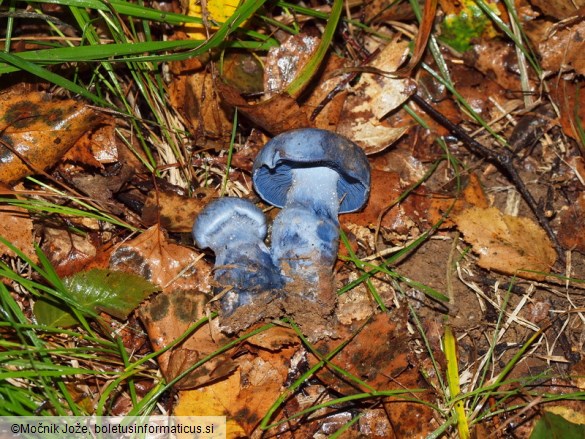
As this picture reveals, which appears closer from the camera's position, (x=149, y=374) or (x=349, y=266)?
(x=149, y=374)

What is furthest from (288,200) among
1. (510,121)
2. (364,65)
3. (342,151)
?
(510,121)

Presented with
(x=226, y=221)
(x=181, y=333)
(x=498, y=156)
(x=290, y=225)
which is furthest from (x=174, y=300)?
(x=498, y=156)

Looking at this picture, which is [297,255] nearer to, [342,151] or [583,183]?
[342,151]

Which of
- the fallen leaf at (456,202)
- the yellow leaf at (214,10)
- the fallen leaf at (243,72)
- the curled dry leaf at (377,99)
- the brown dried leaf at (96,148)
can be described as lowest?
the fallen leaf at (456,202)

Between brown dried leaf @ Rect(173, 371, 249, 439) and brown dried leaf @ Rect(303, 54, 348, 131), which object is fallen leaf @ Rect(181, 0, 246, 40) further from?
brown dried leaf @ Rect(173, 371, 249, 439)

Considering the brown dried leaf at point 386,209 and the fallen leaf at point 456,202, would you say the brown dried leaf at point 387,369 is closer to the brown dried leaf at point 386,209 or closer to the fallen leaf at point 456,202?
the brown dried leaf at point 386,209

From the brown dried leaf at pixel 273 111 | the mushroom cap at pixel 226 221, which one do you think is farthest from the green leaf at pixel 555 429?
the brown dried leaf at pixel 273 111
